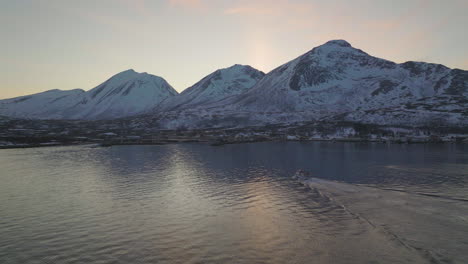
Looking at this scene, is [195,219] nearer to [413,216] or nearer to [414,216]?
[413,216]

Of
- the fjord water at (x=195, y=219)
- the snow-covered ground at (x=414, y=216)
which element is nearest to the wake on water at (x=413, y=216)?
the snow-covered ground at (x=414, y=216)

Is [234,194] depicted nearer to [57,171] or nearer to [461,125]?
[57,171]

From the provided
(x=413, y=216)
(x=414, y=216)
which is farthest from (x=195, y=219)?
(x=414, y=216)

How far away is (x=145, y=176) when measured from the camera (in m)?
62.4

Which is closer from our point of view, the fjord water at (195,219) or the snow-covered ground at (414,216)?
the fjord water at (195,219)

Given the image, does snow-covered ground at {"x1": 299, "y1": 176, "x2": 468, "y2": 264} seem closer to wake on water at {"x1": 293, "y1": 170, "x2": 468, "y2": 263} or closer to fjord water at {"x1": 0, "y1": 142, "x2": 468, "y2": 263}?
wake on water at {"x1": 293, "y1": 170, "x2": 468, "y2": 263}

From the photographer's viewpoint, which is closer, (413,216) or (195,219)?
(413,216)

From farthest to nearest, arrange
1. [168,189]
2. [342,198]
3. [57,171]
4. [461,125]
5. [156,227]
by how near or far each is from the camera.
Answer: [461,125] < [57,171] < [168,189] < [342,198] < [156,227]

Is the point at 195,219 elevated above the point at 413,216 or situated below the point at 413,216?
below

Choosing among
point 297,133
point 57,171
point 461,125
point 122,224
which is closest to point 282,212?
point 122,224

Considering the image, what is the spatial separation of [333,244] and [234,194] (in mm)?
20913

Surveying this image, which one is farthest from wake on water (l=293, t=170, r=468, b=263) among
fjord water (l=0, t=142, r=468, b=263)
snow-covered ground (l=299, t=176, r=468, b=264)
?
fjord water (l=0, t=142, r=468, b=263)

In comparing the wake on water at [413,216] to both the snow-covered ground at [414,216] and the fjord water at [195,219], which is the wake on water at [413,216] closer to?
the snow-covered ground at [414,216]

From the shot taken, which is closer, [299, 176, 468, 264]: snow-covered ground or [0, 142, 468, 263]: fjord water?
[0, 142, 468, 263]: fjord water
